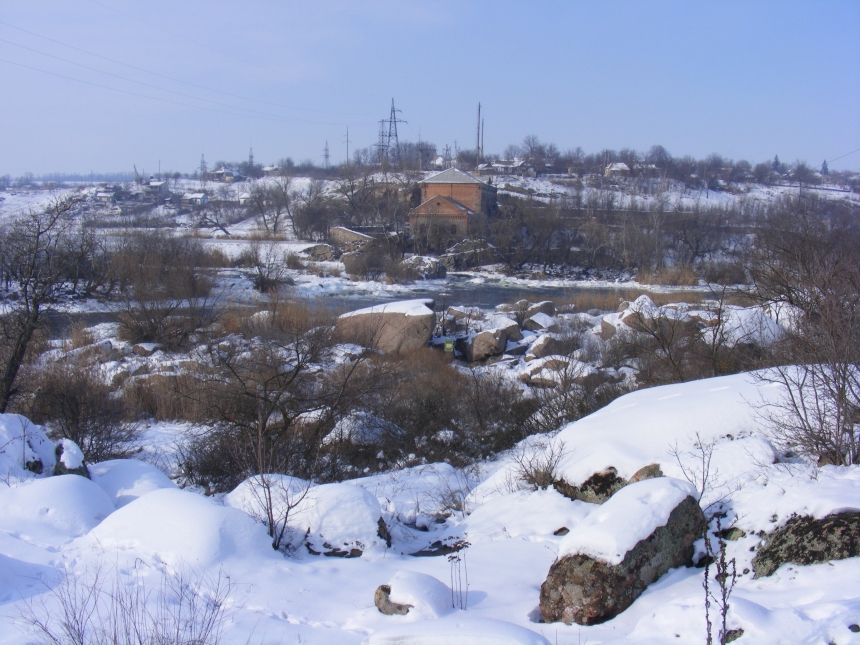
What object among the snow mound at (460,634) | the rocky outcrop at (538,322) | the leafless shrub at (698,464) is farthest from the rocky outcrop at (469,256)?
the snow mound at (460,634)

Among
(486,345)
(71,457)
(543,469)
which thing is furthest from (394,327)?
(71,457)

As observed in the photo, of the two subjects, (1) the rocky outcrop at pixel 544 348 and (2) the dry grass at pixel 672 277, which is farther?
(2) the dry grass at pixel 672 277

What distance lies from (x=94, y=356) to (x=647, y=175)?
82.5 m

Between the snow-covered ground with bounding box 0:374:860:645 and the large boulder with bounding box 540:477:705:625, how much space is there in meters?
0.04

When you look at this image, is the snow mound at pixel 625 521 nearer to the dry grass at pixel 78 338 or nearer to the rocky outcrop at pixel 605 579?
the rocky outcrop at pixel 605 579

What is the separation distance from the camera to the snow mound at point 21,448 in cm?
705

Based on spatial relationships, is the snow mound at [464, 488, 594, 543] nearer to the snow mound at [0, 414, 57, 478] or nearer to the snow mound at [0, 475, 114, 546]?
the snow mound at [0, 475, 114, 546]

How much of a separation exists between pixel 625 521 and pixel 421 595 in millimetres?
1600

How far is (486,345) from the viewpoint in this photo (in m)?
19.3

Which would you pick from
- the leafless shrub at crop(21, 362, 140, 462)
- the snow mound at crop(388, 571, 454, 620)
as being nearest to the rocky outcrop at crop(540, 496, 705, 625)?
the snow mound at crop(388, 571, 454, 620)

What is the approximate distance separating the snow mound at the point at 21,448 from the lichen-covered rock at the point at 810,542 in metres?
7.61

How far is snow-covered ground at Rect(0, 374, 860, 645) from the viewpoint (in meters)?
3.64

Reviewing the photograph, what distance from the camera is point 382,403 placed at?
43.5ft

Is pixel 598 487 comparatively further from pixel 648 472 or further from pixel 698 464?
pixel 698 464
